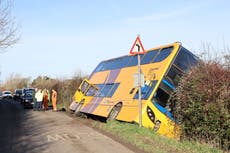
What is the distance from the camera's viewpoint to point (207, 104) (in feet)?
40.1

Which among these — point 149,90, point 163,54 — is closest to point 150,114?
point 149,90

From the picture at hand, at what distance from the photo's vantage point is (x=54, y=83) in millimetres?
42312

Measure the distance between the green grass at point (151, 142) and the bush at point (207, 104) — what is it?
0.82 m

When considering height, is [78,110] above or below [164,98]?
below

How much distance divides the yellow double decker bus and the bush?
1.06m

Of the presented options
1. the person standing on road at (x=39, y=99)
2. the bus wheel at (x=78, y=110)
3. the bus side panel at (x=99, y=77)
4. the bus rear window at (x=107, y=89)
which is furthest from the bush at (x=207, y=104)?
the person standing on road at (x=39, y=99)

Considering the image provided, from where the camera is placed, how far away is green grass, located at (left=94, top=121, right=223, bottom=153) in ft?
33.5

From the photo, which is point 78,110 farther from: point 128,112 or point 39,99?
point 39,99

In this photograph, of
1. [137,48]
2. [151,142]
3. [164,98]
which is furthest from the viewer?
[164,98]

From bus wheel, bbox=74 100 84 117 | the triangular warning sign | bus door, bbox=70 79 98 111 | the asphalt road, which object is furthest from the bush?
bus wheel, bbox=74 100 84 117

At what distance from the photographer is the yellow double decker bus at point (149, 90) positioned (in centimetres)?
1451

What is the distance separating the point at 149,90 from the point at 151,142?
14.7ft

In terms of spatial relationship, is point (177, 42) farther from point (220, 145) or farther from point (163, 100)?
point (220, 145)

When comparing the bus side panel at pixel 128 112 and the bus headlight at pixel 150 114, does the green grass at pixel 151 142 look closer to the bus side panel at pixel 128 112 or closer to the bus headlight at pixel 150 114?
the bus headlight at pixel 150 114
